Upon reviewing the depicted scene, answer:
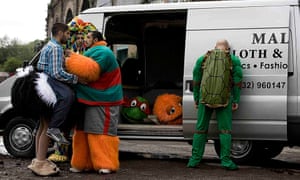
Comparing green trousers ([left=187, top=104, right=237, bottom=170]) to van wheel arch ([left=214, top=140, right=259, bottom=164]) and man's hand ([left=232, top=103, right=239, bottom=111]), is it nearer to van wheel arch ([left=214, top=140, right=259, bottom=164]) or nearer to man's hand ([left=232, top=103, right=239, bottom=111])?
man's hand ([left=232, top=103, right=239, bottom=111])

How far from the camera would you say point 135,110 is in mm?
9094

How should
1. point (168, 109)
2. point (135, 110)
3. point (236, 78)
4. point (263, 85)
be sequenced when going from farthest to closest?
1. point (135, 110)
2. point (168, 109)
3. point (263, 85)
4. point (236, 78)

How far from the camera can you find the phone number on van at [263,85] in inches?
291

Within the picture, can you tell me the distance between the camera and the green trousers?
738 cm

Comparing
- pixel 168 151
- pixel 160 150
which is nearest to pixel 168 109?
pixel 168 151

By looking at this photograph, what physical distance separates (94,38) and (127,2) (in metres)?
17.2

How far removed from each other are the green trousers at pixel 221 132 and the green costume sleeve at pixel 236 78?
16 cm

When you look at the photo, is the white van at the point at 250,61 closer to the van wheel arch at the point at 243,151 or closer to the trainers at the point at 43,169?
the van wheel arch at the point at 243,151

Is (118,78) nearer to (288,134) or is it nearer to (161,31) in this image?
(288,134)

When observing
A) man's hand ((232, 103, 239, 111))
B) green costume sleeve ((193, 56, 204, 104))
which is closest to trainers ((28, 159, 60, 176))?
green costume sleeve ((193, 56, 204, 104))

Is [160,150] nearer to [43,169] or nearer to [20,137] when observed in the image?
[20,137]

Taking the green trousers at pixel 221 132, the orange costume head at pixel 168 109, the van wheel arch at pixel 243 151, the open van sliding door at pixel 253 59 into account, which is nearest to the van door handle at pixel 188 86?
the open van sliding door at pixel 253 59

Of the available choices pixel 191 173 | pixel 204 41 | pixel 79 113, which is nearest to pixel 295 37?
pixel 204 41

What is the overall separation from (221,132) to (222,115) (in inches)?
9.3
